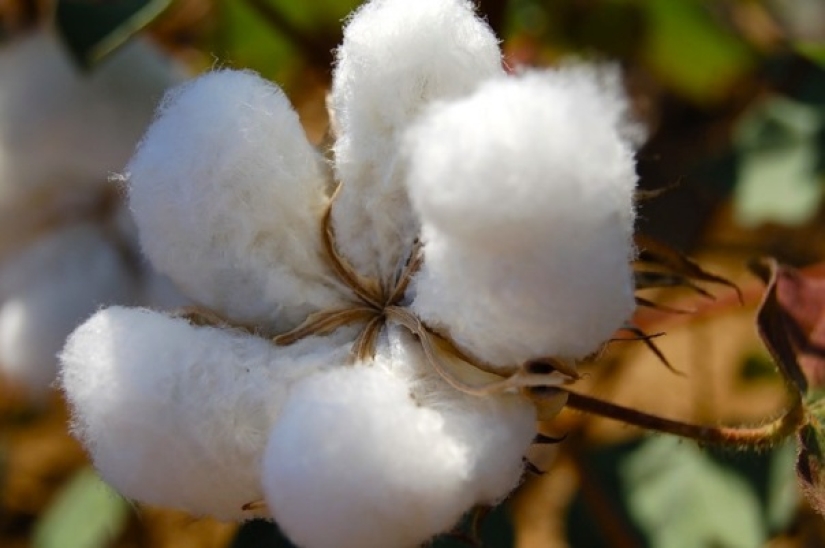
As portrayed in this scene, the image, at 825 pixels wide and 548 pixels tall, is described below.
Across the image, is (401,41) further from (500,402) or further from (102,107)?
(102,107)

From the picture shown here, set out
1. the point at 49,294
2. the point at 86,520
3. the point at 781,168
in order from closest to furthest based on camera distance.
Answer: the point at 49,294, the point at 781,168, the point at 86,520

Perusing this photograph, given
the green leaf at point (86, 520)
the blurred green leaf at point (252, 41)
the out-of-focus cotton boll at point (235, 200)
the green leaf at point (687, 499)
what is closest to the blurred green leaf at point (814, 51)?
the green leaf at point (687, 499)

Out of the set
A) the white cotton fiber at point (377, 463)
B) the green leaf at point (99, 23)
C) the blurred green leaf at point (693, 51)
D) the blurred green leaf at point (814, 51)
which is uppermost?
the green leaf at point (99, 23)

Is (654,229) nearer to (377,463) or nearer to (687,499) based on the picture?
(687,499)

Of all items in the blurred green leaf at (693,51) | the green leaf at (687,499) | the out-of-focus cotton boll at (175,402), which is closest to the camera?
the out-of-focus cotton boll at (175,402)

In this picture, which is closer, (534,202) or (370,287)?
(534,202)

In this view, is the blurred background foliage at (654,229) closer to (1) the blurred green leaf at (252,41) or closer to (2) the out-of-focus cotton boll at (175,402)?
(1) the blurred green leaf at (252,41)

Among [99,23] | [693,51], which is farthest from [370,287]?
[693,51]
